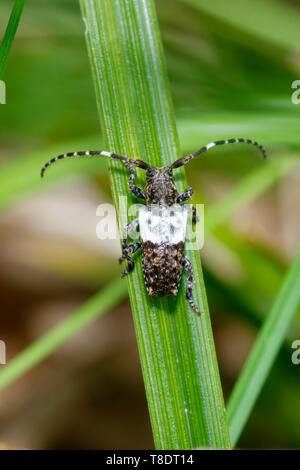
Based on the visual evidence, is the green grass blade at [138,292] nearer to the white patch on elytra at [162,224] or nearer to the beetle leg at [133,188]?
the beetle leg at [133,188]

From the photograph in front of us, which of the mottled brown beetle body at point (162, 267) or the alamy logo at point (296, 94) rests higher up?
the alamy logo at point (296, 94)

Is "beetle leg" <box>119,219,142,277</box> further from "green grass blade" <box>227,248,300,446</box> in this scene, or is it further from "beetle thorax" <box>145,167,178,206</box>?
"green grass blade" <box>227,248,300,446</box>

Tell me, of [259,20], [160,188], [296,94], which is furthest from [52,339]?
[259,20]

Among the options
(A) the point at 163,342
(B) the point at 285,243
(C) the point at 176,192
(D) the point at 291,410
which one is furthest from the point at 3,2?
(D) the point at 291,410

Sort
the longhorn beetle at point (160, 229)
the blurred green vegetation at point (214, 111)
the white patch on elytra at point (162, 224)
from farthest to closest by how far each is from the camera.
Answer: the blurred green vegetation at point (214, 111)
the white patch on elytra at point (162, 224)
the longhorn beetle at point (160, 229)

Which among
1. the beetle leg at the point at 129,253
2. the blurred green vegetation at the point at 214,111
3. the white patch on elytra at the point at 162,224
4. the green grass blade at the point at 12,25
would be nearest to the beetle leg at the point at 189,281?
the white patch on elytra at the point at 162,224

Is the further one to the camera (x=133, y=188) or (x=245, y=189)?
(x=245, y=189)

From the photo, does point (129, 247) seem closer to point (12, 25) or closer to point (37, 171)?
point (37, 171)
